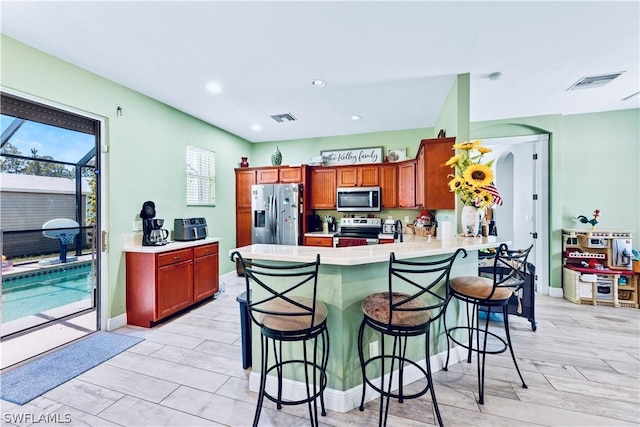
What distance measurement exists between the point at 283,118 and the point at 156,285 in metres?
3.00

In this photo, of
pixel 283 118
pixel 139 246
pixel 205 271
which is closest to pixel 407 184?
pixel 283 118

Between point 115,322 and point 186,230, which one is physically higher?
point 186,230

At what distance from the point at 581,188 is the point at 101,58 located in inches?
257

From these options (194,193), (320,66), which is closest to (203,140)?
(194,193)

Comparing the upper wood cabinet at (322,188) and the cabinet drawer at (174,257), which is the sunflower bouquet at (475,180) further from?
the cabinet drawer at (174,257)

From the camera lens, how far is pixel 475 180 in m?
2.41

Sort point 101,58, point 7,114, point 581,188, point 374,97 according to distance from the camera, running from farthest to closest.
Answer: point 581,188 → point 374,97 → point 101,58 → point 7,114

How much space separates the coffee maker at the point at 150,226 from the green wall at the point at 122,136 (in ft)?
0.29

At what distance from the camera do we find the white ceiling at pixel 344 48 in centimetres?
199

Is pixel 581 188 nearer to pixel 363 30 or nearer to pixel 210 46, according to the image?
pixel 363 30

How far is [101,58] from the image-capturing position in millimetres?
2619

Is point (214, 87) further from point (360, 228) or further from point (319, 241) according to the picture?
point (360, 228)

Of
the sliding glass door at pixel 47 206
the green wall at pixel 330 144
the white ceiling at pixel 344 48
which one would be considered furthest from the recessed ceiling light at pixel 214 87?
the green wall at pixel 330 144

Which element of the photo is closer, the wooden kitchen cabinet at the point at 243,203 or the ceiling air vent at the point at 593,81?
the ceiling air vent at the point at 593,81
